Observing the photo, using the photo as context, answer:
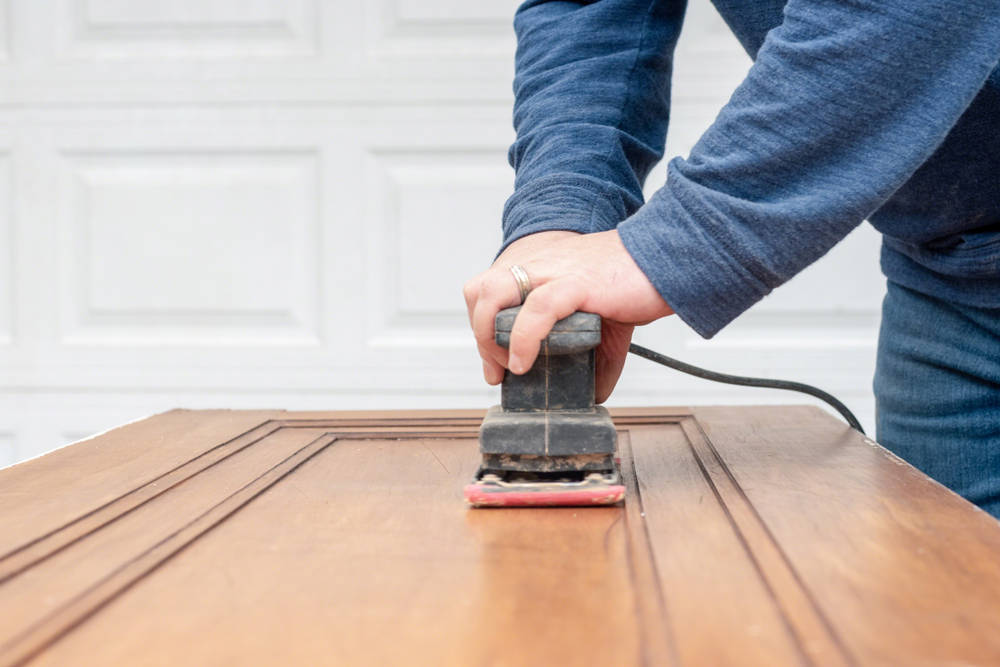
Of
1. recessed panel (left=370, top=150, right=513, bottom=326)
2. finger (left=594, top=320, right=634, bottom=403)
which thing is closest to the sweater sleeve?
finger (left=594, top=320, right=634, bottom=403)

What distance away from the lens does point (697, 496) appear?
0.56 m

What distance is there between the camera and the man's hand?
0.56m

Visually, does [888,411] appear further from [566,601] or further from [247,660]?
[247,660]

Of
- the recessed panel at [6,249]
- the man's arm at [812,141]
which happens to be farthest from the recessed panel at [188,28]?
the man's arm at [812,141]

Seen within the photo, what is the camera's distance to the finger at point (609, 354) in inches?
27.7

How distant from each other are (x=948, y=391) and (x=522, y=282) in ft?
1.68

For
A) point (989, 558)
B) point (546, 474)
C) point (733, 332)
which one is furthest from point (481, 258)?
point (989, 558)

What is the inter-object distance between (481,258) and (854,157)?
1.18 metres

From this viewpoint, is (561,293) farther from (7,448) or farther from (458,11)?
(7,448)

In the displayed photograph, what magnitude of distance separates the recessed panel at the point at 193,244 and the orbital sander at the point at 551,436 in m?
1.18

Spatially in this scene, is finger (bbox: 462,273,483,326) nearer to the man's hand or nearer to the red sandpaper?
the man's hand

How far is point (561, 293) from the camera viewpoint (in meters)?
0.56

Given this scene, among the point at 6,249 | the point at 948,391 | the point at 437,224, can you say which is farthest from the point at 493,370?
the point at 6,249

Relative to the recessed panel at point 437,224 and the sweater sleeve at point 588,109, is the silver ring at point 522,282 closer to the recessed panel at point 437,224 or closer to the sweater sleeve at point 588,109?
the sweater sleeve at point 588,109
